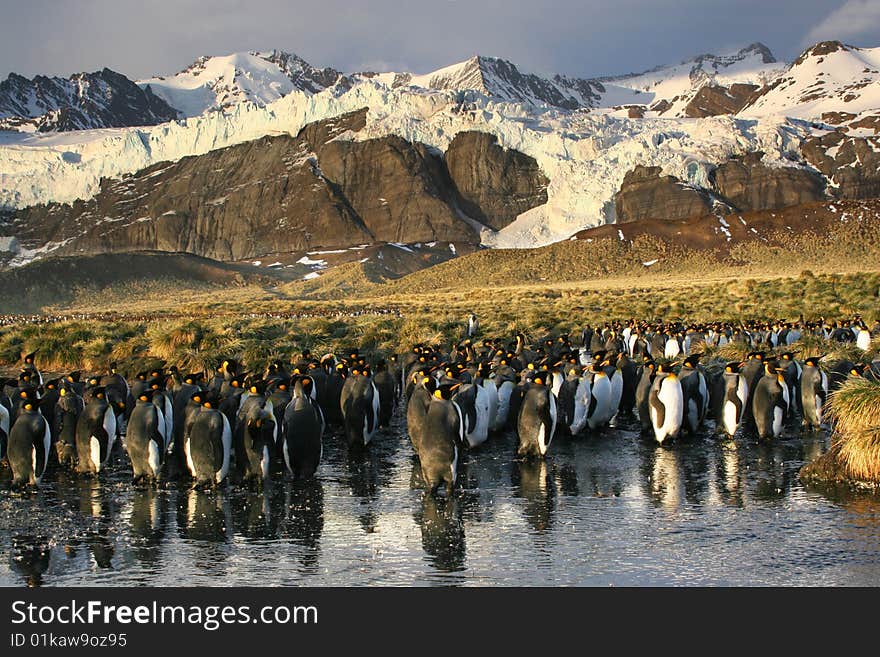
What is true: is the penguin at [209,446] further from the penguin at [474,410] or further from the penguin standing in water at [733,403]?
the penguin standing in water at [733,403]

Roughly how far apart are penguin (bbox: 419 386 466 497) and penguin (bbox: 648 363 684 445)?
3.75 meters

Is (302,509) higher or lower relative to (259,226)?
lower

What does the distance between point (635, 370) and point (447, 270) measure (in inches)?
2596

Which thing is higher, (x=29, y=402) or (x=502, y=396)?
(x=29, y=402)

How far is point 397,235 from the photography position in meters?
131

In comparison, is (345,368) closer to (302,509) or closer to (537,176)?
(302,509)

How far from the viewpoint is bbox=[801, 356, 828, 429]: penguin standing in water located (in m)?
12.4

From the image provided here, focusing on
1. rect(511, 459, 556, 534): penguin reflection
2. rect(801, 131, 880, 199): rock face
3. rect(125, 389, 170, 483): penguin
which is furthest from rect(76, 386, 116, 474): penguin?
rect(801, 131, 880, 199): rock face

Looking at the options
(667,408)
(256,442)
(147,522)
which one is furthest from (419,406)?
(667,408)

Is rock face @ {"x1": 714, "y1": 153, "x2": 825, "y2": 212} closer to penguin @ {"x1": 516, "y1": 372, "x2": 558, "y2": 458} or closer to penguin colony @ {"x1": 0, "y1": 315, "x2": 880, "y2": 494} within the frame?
penguin colony @ {"x1": 0, "y1": 315, "x2": 880, "y2": 494}

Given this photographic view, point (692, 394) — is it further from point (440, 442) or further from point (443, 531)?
point (443, 531)

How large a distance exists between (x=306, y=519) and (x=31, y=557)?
2.33 m

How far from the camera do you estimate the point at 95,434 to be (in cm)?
1033

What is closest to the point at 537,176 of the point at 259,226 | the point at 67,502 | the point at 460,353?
the point at 259,226
